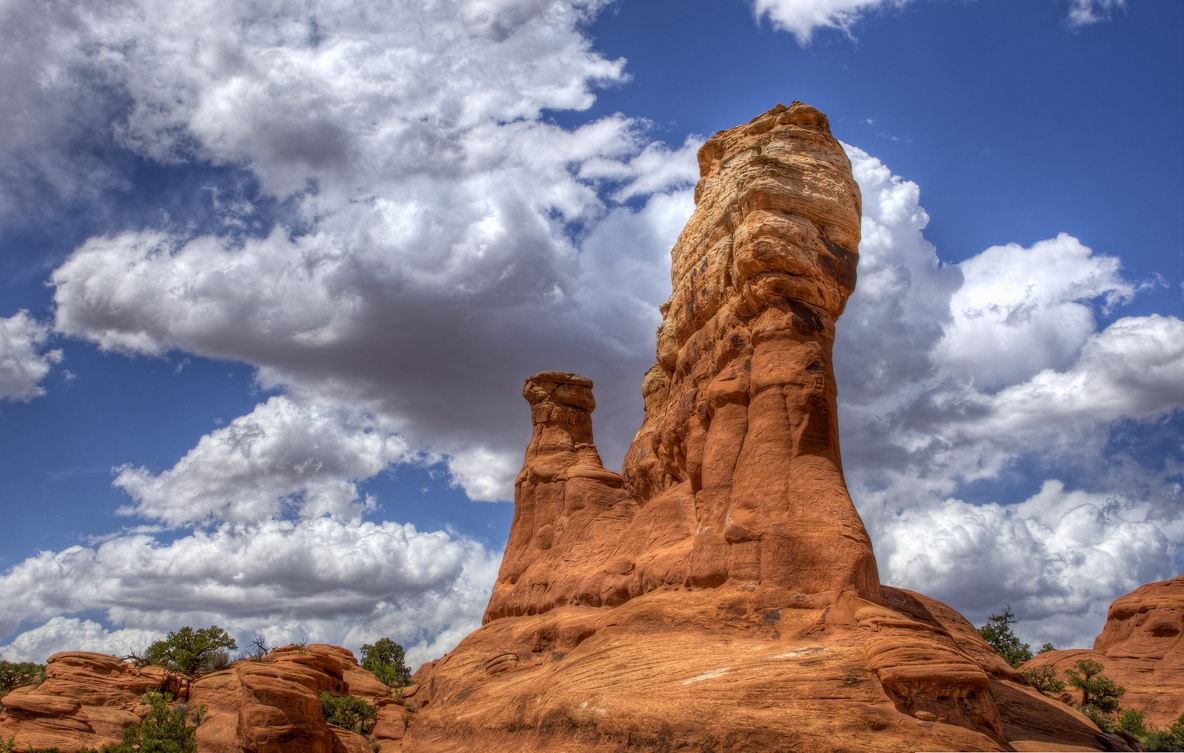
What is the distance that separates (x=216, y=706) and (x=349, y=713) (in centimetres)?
422

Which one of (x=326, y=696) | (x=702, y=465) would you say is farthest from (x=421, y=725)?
(x=702, y=465)

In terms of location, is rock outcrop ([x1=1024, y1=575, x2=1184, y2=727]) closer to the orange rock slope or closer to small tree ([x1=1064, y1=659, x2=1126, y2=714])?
small tree ([x1=1064, y1=659, x2=1126, y2=714])

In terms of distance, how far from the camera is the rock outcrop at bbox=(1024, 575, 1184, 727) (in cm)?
3491

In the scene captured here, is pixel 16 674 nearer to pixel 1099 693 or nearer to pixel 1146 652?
pixel 1099 693

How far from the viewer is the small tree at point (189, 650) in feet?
97.5

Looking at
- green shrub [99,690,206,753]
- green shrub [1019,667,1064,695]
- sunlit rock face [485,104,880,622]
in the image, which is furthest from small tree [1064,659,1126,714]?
green shrub [99,690,206,753]

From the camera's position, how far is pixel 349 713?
27.2 meters

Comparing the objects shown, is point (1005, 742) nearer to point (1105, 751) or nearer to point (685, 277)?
point (1105, 751)

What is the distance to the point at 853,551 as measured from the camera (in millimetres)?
16609

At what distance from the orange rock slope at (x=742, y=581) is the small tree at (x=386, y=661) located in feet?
50.6

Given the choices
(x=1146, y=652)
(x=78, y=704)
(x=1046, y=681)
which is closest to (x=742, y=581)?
(x=78, y=704)

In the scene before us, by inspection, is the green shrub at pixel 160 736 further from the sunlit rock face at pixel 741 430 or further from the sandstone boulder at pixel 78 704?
the sunlit rock face at pixel 741 430

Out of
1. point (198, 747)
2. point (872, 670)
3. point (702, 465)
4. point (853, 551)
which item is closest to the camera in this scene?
point (872, 670)

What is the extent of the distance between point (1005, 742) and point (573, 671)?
8.52 meters
